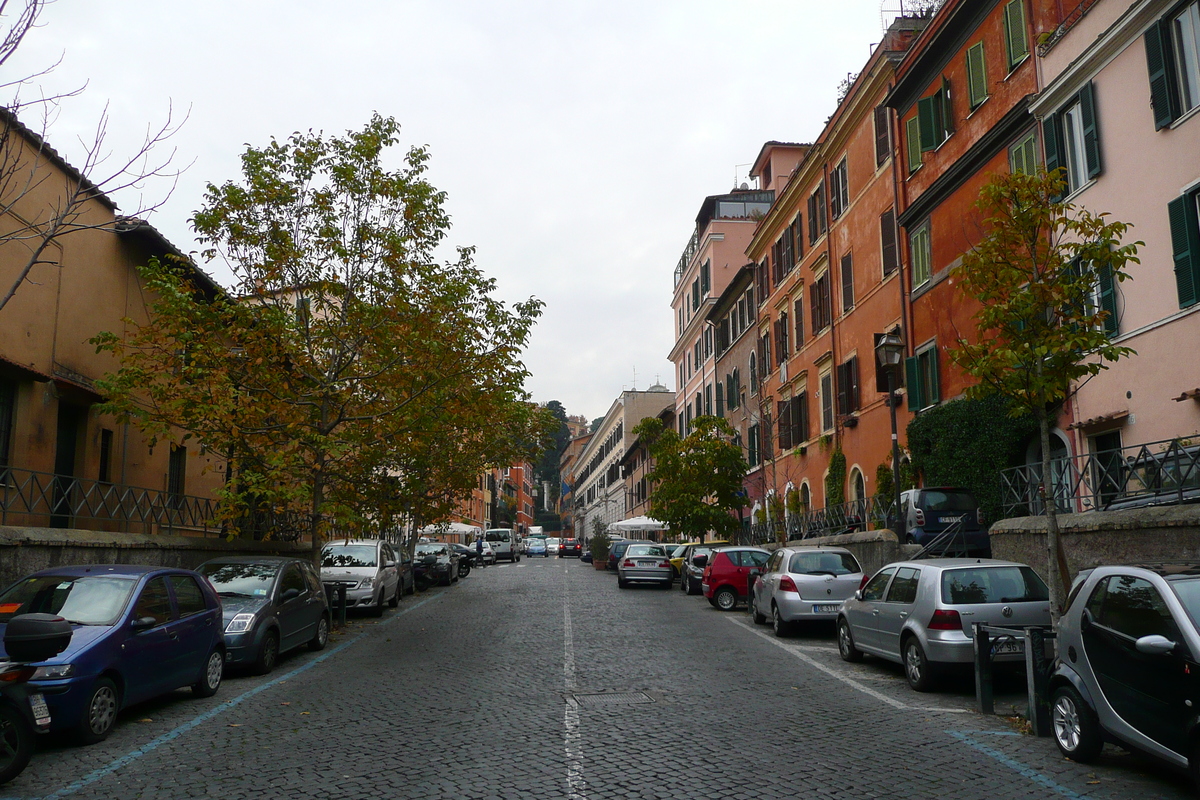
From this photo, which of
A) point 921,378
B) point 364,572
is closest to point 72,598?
point 364,572

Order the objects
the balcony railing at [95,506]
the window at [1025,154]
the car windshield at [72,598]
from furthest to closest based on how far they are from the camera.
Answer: the window at [1025,154] < the balcony railing at [95,506] < the car windshield at [72,598]

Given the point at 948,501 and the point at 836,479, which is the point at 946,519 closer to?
the point at 948,501

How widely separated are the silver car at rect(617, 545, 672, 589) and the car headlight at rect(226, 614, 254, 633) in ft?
62.1

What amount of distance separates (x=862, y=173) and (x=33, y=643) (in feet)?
88.4

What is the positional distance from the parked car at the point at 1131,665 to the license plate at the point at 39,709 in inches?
302

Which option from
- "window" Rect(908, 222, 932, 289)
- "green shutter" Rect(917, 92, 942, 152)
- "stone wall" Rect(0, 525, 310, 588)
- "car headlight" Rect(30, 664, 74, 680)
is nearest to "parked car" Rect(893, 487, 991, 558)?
"window" Rect(908, 222, 932, 289)

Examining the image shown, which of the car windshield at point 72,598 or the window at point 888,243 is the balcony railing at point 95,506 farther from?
the window at point 888,243

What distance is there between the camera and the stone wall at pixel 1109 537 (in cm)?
1110

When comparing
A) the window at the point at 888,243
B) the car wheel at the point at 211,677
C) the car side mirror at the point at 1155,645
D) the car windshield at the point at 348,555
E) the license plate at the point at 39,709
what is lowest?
the car wheel at the point at 211,677

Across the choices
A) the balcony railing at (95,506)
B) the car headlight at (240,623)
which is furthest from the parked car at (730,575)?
the car headlight at (240,623)

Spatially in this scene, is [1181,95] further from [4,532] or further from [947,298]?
[4,532]

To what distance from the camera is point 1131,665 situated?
6.57 meters

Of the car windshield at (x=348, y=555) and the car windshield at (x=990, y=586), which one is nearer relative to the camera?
the car windshield at (x=990, y=586)

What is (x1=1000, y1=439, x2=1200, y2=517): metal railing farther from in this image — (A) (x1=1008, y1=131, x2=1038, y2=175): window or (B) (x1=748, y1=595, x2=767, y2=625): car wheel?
(A) (x1=1008, y1=131, x2=1038, y2=175): window
